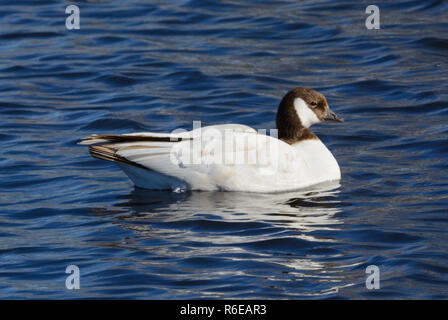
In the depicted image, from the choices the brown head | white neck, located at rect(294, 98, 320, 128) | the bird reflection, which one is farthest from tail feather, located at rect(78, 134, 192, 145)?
white neck, located at rect(294, 98, 320, 128)

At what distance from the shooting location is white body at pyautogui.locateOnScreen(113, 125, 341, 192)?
9.36m

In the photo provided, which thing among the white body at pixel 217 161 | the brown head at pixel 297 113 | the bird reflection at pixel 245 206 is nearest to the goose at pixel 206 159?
the white body at pixel 217 161

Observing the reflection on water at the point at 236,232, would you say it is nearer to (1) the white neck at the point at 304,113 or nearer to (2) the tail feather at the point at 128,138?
(2) the tail feather at the point at 128,138

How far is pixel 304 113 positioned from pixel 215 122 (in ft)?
7.06

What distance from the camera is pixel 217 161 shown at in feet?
30.8

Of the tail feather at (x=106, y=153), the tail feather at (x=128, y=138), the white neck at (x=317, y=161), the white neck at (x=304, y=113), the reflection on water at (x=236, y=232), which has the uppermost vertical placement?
the white neck at (x=304, y=113)

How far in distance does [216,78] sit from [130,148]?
480cm

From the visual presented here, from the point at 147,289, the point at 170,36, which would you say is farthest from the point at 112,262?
the point at 170,36

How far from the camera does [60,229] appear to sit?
8516 millimetres

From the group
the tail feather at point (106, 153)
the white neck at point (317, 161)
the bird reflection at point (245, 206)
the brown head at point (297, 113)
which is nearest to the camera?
the bird reflection at point (245, 206)

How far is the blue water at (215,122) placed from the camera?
739cm

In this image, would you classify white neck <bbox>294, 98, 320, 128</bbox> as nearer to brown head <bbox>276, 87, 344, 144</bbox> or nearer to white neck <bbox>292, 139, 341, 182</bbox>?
brown head <bbox>276, 87, 344, 144</bbox>

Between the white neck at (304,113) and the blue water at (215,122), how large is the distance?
2.23 feet

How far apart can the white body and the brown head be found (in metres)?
0.57
